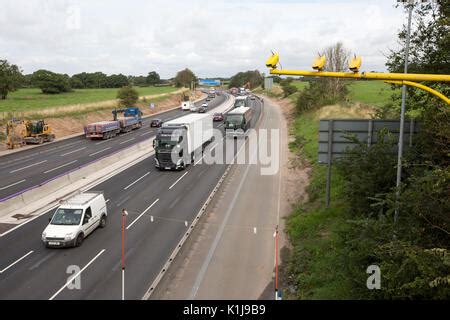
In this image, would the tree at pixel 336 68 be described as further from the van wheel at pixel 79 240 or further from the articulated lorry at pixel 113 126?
A: the van wheel at pixel 79 240

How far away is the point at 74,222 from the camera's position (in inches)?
742

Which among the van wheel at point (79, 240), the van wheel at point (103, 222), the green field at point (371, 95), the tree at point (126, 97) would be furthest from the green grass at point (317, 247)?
the tree at point (126, 97)

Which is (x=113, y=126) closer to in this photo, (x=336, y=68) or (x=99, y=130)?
(x=99, y=130)

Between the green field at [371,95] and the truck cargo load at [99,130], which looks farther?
the green field at [371,95]

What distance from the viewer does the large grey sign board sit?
20.0 meters

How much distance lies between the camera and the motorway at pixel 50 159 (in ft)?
102

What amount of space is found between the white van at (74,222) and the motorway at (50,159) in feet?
25.1

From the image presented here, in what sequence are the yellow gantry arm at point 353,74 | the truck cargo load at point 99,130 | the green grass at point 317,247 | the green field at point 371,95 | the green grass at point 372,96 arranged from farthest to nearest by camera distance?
the green grass at point 372,96, the green field at point 371,95, the truck cargo load at point 99,130, the green grass at point 317,247, the yellow gantry arm at point 353,74

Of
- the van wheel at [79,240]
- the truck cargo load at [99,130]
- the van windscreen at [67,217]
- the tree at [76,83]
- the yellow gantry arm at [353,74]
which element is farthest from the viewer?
the tree at [76,83]

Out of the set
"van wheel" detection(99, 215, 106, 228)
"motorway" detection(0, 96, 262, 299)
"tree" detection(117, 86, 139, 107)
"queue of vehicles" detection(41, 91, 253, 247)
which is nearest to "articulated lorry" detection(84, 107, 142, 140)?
"queue of vehicles" detection(41, 91, 253, 247)

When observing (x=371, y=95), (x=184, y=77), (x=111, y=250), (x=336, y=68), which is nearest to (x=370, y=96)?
(x=371, y=95)

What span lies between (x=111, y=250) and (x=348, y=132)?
521 inches

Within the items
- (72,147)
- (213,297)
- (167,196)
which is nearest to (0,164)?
(72,147)

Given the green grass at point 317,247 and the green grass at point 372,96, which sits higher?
the green grass at point 372,96
